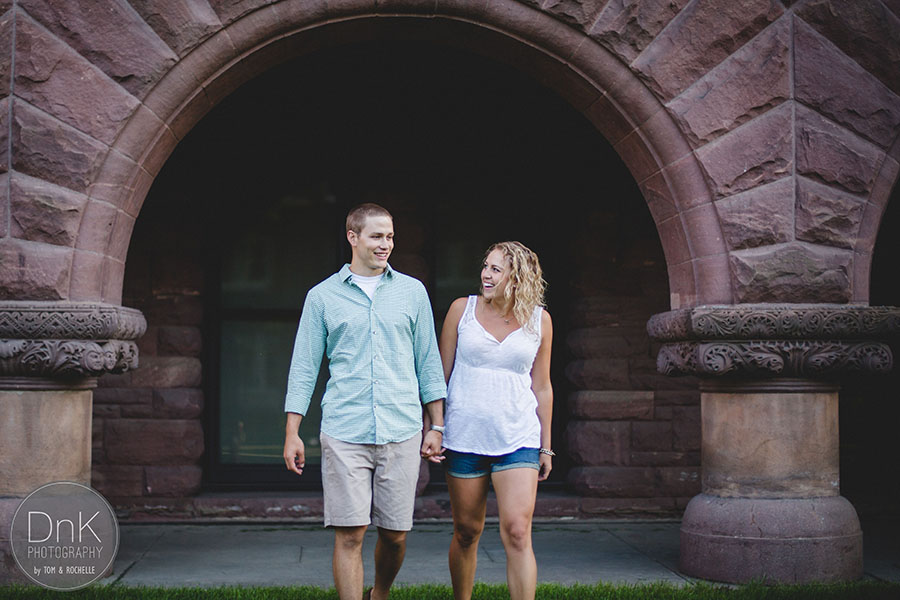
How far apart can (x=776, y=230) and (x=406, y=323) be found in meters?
2.32

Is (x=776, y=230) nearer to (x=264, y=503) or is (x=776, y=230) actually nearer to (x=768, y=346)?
(x=768, y=346)

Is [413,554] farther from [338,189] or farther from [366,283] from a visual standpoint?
[338,189]

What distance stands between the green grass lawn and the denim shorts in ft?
2.92

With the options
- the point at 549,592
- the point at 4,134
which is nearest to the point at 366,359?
the point at 549,592

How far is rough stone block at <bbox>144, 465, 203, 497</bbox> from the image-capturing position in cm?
710

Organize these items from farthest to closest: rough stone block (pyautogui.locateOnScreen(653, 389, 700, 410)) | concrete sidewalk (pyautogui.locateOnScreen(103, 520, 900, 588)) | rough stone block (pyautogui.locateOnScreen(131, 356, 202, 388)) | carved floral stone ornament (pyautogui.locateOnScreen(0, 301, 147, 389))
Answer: rough stone block (pyautogui.locateOnScreen(653, 389, 700, 410)), rough stone block (pyautogui.locateOnScreen(131, 356, 202, 388)), concrete sidewalk (pyautogui.locateOnScreen(103, 520, 900, 588)), carved floral stone ornament (pyautogui.locateOnScreen(0, 301, 147, 389))

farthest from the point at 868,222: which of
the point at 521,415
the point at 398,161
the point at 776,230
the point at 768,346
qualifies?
the point at 398,161

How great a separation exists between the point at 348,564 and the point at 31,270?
2.35 meters

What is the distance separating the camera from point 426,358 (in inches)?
174

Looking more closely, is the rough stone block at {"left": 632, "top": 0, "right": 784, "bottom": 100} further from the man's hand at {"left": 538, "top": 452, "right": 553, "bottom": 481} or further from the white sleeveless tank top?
the man's hand at {"left": 538, "top": 452, "right": 553, "bottom": 481}

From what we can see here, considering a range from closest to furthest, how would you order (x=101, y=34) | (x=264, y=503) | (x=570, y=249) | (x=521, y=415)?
(x=521, y=415) < (x=101, y=34) < (x=264, y=503) < (x=570, y=249)

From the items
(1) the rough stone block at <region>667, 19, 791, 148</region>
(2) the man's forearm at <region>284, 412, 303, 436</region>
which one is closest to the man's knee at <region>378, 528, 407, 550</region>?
(2) the man's forearm at <region>284, 412, 303, 436</region>

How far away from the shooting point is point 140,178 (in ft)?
17.4

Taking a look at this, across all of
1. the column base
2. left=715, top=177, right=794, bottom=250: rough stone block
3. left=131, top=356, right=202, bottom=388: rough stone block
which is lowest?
the column base
